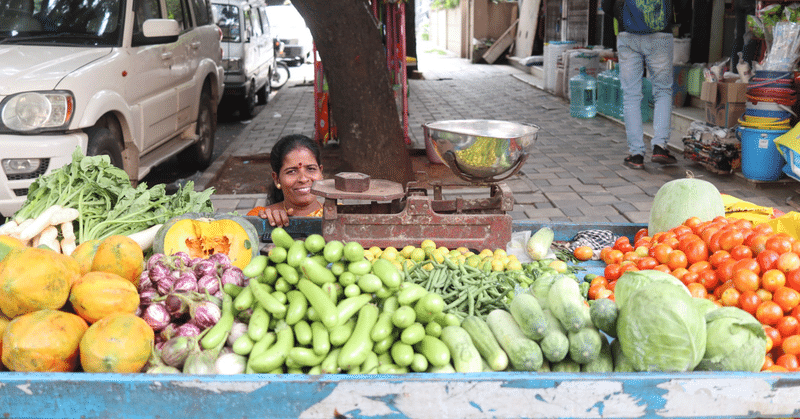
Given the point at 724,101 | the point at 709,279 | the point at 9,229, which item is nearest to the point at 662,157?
the point at 724,101

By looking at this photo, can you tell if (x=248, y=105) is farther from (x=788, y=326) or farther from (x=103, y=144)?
(x=788, y=326)

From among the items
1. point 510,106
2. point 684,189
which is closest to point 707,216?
point 684,189

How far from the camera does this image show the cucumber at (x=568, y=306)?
73.3 inches

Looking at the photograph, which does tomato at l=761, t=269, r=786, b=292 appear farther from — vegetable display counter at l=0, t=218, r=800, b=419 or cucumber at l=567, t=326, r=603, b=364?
cucumber at l=567, t=326, r=603, b=364

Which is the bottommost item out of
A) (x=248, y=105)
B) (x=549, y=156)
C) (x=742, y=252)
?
(x=549, y=156)

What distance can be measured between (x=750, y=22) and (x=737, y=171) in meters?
1.48

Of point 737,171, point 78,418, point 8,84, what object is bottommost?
point 737,171

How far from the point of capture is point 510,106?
12.0 metres

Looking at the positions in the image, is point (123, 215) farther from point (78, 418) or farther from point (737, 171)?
point (737, 171)

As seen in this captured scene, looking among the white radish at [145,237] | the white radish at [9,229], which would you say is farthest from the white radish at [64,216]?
the white radish at [145,237]

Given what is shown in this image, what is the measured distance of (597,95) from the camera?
1081cm

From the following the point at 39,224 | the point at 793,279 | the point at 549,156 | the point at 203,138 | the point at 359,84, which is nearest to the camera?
Result: the point at 793,279

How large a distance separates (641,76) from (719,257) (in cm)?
503

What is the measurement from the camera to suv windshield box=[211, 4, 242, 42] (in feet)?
35.6
